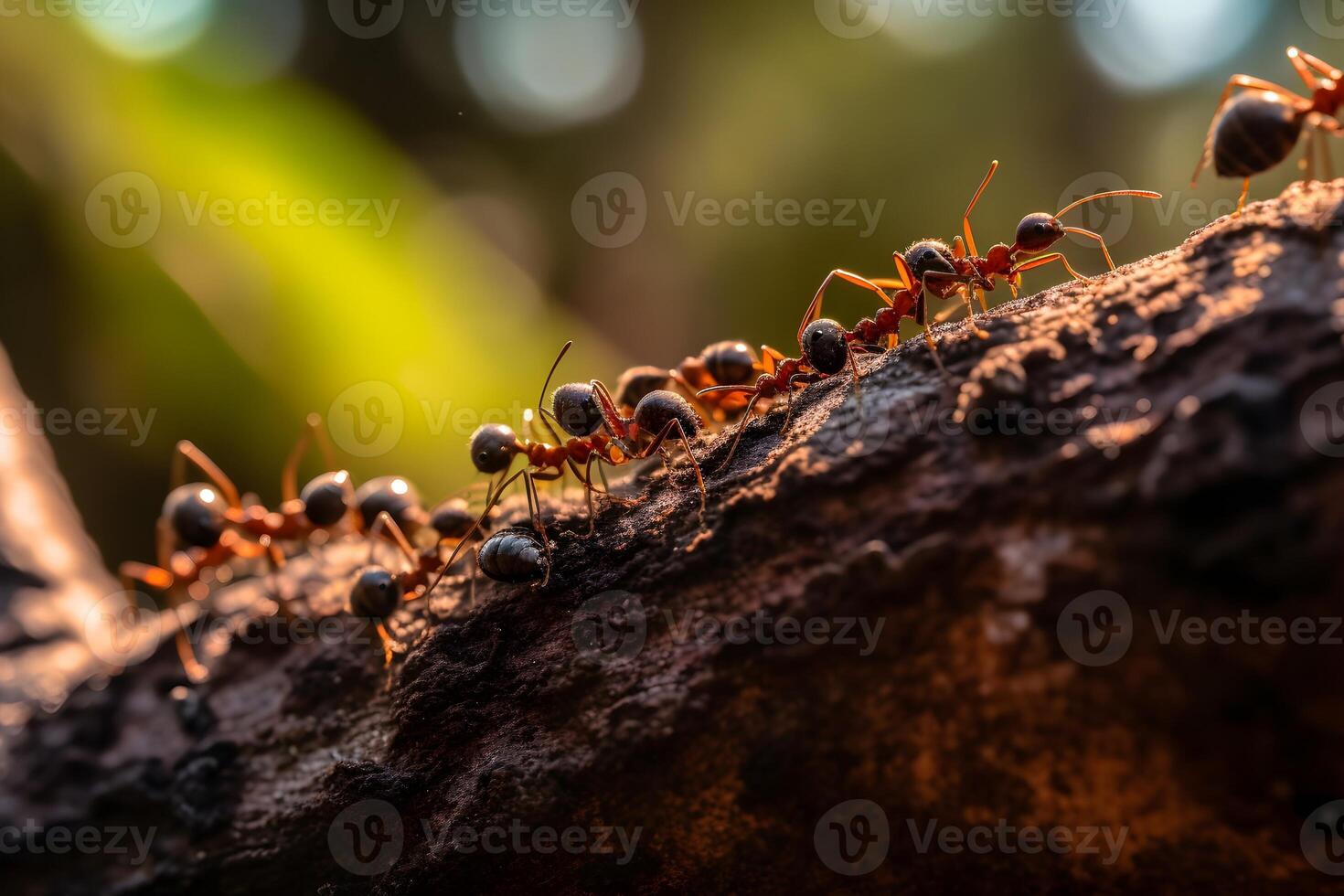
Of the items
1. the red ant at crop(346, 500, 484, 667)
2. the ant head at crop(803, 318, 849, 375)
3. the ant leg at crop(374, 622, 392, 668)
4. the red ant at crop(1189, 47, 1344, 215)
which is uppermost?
the red ant at crop(1189, 47, 1344, 215)

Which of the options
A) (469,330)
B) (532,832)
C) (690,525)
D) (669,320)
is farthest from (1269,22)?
(532,832)

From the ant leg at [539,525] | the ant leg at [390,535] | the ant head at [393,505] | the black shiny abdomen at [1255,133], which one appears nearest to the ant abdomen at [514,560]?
the ant leg at [539,525]

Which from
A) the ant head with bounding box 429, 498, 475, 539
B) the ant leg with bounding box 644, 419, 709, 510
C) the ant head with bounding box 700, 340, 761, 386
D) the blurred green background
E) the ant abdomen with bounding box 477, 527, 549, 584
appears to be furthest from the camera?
the blurred green background

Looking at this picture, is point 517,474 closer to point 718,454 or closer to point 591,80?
point 718,454

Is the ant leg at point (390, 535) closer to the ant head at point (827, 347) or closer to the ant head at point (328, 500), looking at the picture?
the ant head at point (328, 500)

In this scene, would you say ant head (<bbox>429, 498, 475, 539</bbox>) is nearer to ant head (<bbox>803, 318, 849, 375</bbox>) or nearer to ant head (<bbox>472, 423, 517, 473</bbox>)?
ant head (<bbox>472, 423, 517, 473</bbox>)

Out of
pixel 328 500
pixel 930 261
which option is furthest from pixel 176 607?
pixel 930 261

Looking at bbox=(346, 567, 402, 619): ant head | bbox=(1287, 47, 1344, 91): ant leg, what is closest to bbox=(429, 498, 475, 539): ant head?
bbox=(346, 567, 402, 619): ant head
